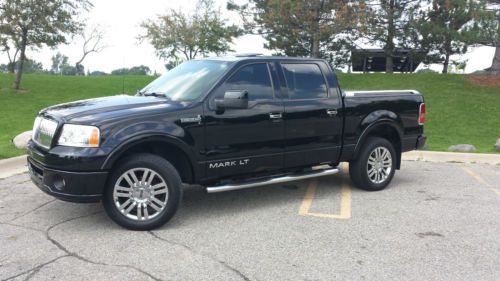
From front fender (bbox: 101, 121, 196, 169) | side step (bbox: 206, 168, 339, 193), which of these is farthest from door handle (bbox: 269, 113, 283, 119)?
front fender (bbox: 101, 121, 196, 169)

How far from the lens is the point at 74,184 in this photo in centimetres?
440

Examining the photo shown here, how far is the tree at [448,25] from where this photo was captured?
1814 cm

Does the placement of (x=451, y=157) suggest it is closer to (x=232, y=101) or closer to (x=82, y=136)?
(x=232, y=101)

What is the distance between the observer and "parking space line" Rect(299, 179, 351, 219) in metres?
5.42

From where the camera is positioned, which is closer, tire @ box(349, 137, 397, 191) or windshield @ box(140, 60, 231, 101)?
windshield @ box(140, 60, 231, 101)

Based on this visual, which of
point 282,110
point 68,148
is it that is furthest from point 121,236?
point 282,110

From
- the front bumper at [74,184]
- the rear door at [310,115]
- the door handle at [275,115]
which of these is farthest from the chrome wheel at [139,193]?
the rear door at [310,115]

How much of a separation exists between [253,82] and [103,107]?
5.84 feet

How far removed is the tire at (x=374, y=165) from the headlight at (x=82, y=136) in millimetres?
3656

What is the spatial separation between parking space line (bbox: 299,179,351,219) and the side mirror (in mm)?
1534

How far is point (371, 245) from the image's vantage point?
4461 millimetres

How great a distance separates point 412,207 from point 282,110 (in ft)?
6.85

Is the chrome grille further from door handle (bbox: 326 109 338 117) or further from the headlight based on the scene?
door handle (bbox: 326 109 338 117)

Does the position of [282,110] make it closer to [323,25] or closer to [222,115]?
[222,115]
